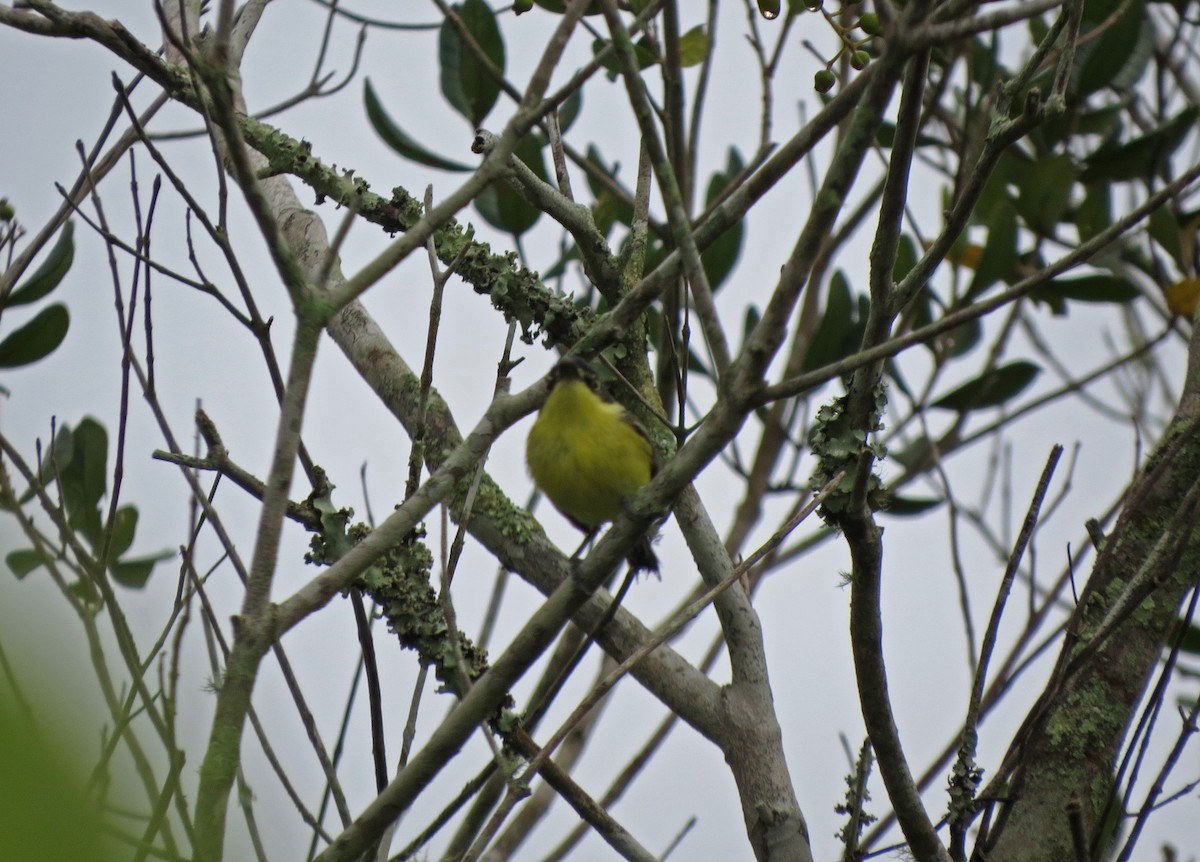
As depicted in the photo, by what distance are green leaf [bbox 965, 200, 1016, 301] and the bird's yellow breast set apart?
1566 mm

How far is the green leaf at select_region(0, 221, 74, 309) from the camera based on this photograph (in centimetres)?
383

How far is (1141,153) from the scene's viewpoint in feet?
14.9

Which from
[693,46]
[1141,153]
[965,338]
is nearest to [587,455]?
[693,46]

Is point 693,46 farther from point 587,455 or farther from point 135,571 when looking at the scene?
point 135,571

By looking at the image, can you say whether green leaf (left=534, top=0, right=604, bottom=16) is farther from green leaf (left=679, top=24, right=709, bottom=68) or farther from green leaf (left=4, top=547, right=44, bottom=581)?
green leaf (left=4, top=547, right=44, bottom=581)

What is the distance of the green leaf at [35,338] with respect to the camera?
12.6ft

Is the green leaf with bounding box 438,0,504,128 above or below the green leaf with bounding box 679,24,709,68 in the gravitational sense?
below

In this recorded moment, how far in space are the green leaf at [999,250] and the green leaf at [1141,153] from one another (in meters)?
0.38

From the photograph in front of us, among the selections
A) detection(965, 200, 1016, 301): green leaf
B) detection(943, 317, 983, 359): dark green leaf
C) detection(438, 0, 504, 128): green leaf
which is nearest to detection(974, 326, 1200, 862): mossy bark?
detection(965, 200, 1016, 301): green leaf

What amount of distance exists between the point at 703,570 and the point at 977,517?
2.42m

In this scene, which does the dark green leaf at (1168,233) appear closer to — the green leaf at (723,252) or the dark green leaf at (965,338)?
the dark green leaf at (965,338)

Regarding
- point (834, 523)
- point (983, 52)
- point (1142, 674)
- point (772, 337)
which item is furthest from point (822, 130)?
point (983, 52)

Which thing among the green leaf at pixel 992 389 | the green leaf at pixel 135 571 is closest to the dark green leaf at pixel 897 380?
the green leaf at pixel 992 389

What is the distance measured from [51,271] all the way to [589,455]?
1.81 meters
